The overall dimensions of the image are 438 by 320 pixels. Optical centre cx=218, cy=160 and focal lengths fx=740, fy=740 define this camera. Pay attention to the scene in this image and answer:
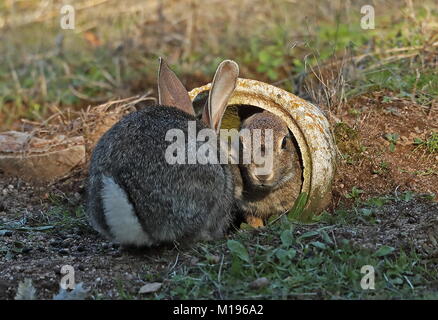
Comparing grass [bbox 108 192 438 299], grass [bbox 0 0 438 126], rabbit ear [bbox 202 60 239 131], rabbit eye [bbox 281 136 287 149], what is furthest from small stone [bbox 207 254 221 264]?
grass [bbox 0 0 438 126]

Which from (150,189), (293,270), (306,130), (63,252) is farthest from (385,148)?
(63,252)

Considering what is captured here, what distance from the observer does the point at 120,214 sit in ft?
13.0

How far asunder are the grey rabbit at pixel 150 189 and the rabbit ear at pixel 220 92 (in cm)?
25

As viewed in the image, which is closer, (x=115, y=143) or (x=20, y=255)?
(x=115, y=143)

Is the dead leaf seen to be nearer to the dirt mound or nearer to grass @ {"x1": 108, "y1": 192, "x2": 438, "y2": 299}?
grass @ {"x1": 108, "y1": 192, "x2": 438, "y2": 299}

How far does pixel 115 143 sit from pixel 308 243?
122cm

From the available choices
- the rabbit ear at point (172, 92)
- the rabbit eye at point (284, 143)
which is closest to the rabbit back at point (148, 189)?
the rabbit ear at point (172, 92)

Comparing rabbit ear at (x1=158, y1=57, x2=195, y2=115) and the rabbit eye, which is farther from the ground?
rabbit ear at (x1=158, y1=57, x2=195, y2=115)

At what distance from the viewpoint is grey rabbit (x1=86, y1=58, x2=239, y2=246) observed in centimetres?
403

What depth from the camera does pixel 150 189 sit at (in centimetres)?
405

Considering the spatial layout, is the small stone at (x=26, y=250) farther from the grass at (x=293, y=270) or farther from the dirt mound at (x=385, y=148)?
the dirt mound at (x=385, y=148)

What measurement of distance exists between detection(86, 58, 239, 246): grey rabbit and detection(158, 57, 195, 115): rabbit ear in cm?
35
